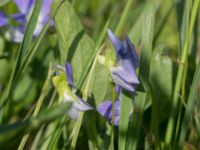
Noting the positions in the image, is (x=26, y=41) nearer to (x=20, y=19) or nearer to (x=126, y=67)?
(x=126, y=67)

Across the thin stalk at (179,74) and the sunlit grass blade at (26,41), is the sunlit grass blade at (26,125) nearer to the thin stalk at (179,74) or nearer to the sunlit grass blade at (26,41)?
the sunlit grass blade at (26,41)

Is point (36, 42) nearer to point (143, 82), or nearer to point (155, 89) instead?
point (143, 82)

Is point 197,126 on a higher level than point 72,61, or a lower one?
lower

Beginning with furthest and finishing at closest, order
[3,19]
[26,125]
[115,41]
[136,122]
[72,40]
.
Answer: [3,19] → [72,40] → [136,122] → [115,41] → [26,125]

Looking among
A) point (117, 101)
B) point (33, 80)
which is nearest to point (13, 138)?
point (117, 101)

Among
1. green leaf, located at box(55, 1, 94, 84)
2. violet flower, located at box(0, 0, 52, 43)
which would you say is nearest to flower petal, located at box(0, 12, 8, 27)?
violet flower, located at box(0, 0, 52, 43)

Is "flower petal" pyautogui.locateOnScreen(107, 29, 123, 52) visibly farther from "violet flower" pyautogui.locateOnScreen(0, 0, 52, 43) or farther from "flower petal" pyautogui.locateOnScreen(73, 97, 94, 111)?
"violet flower" pyautogui.locateOnScreen(0, 0, 52, 43)

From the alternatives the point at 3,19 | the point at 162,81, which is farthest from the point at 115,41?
the point at 3,19

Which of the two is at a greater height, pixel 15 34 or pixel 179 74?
pixel 15 34
